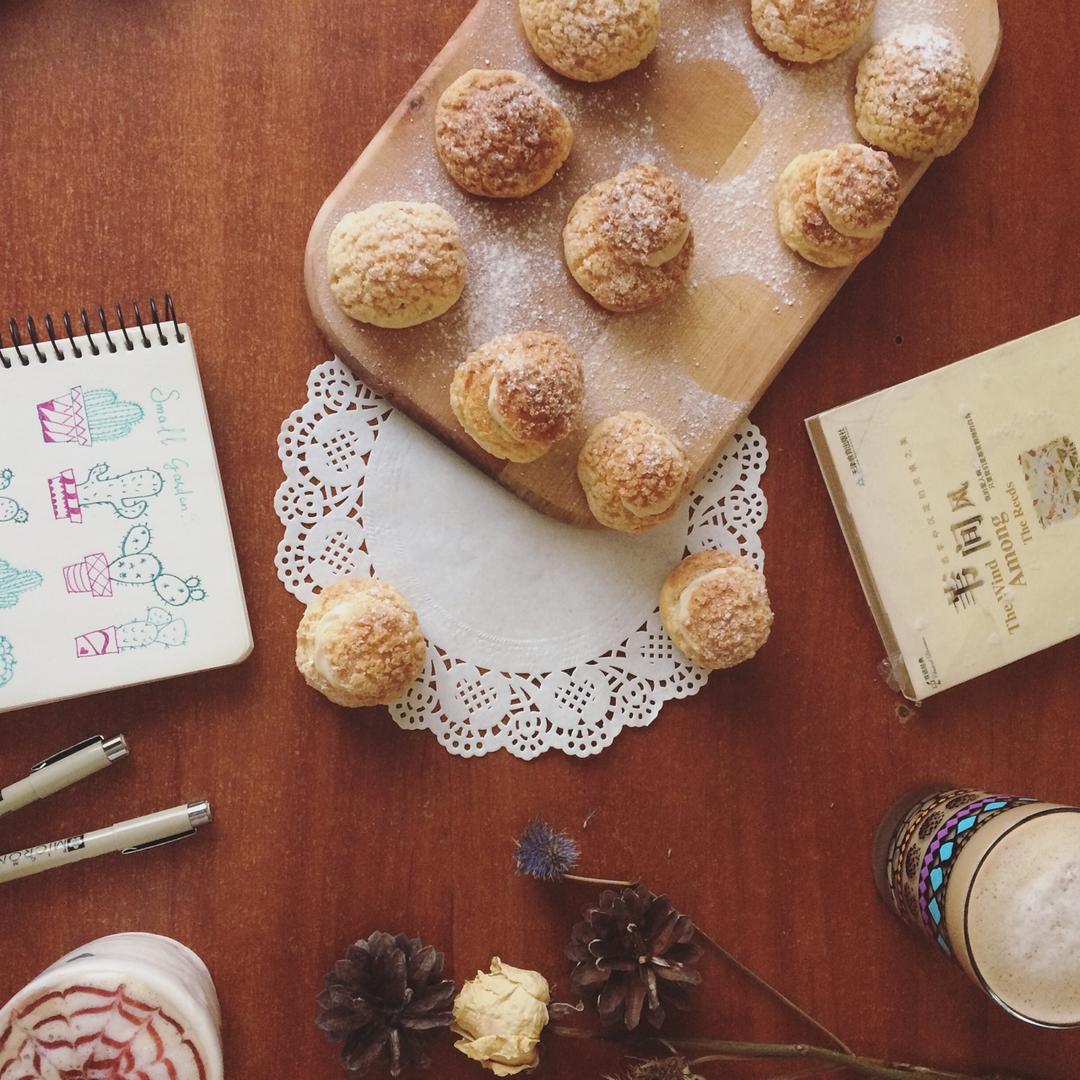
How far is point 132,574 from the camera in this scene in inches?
39.1

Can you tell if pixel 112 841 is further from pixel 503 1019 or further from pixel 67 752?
pixel 503 1019

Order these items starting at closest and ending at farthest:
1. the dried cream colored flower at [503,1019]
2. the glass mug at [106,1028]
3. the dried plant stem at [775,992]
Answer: the glass mug at [106,1028] < the dried cream colored flower at [503,1019] < the dried plant stem at [775,992]

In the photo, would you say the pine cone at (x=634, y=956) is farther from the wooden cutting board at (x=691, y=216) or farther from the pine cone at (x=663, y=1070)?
the wooden cutting board at (x=691, y=216)

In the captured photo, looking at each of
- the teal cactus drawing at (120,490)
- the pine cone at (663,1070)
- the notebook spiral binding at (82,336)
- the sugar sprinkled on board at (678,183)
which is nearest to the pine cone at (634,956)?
the pine cone at (663,1070)

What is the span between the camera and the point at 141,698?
39.9 inches

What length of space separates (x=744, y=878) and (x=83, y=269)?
95 cm

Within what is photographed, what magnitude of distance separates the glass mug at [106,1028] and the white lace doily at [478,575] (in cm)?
34

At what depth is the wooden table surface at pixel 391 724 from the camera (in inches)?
39.9

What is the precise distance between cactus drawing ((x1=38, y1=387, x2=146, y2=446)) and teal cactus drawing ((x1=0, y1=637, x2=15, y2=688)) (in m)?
0.20

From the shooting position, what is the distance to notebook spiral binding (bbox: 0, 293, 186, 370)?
3.21 ft

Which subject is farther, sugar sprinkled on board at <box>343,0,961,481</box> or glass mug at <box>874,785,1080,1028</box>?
sugar sprinkled on board at <box>343,0,961,481</box>

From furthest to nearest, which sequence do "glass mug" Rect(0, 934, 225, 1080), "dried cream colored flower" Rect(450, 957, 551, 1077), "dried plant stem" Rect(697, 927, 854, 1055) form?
"dried plant stem" Rect(697, 927, 854, 1055) → "dried cream colored flower" Rect(450, 957, 551, 1077) → "glass mug" Rect(0, 934, 225, 1080)

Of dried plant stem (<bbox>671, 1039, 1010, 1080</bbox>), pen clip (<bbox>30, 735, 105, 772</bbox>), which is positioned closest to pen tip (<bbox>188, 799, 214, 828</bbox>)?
pen clip (<bbox>30, 735, 105, 772</bbox>)

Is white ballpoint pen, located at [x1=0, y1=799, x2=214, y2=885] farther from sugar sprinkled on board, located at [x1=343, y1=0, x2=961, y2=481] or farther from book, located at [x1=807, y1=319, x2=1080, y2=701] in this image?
book, located at [x1=807, y1=319, x2=1080, y2=701]
